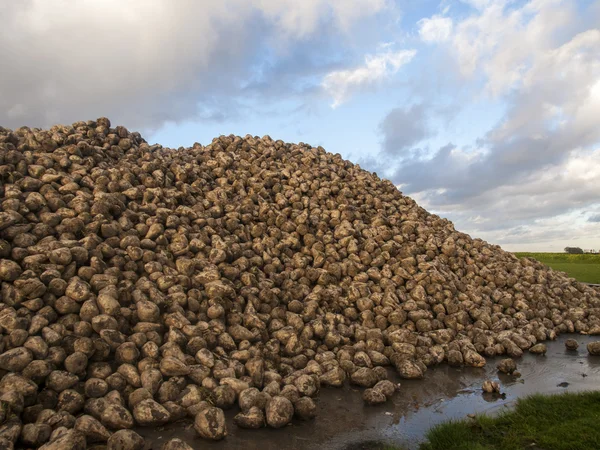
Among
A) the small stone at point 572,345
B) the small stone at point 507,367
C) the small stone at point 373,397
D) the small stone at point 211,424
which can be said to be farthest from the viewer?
the small stone at point 572,345

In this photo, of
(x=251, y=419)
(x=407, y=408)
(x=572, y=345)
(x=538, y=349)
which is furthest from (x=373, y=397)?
(x=572, y=345)

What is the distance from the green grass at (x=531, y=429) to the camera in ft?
19.7

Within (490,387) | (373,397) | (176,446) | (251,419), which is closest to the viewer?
(176,446)

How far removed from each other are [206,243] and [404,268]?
5644mm

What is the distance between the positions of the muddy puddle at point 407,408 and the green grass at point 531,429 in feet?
1.41

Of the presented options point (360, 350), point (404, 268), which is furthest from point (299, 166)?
point (360, 350)

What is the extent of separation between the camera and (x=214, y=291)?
362 inches

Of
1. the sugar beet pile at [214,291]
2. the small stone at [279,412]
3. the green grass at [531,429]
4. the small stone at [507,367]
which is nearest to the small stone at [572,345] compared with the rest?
the sugar beet pile at [214,291]

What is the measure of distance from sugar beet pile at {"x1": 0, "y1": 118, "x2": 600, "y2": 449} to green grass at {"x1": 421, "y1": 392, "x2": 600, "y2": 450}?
176 cm

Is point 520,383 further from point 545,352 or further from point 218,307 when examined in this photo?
point 218,307

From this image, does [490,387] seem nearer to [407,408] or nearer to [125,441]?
[407,408]

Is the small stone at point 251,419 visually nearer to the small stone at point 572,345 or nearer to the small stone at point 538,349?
the small stone at point 538,349

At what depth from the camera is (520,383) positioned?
8.90 m

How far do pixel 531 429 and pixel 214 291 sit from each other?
239 inches
